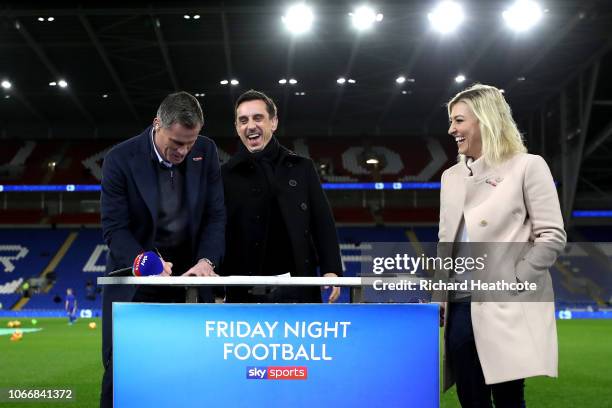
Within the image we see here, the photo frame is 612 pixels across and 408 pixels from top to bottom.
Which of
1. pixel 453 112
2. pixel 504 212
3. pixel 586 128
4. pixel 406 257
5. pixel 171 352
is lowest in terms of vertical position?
pixel 171 352

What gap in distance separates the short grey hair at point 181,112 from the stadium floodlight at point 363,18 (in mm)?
18077

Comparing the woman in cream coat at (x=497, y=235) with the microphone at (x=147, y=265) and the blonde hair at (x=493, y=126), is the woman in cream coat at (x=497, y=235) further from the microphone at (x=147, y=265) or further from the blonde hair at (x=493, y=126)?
the microphone at (x=147, y=265)

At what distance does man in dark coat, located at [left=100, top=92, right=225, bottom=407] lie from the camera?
3684 millimetres

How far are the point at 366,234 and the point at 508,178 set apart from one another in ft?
111

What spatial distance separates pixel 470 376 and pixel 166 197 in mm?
1869

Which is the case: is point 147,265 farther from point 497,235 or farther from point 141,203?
point 497,235

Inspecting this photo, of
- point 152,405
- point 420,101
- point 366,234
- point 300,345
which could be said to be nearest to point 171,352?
point 152,405

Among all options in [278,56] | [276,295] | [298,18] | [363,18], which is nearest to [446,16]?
[363,18]

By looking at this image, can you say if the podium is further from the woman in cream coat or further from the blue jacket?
the blue jacket

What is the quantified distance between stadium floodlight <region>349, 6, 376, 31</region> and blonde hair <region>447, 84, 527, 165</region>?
1832cm

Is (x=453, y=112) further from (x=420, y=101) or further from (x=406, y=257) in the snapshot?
(x=420, y=101)

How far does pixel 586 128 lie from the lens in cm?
2691

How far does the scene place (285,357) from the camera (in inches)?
115

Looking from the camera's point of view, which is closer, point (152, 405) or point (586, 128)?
point (152, 405)
